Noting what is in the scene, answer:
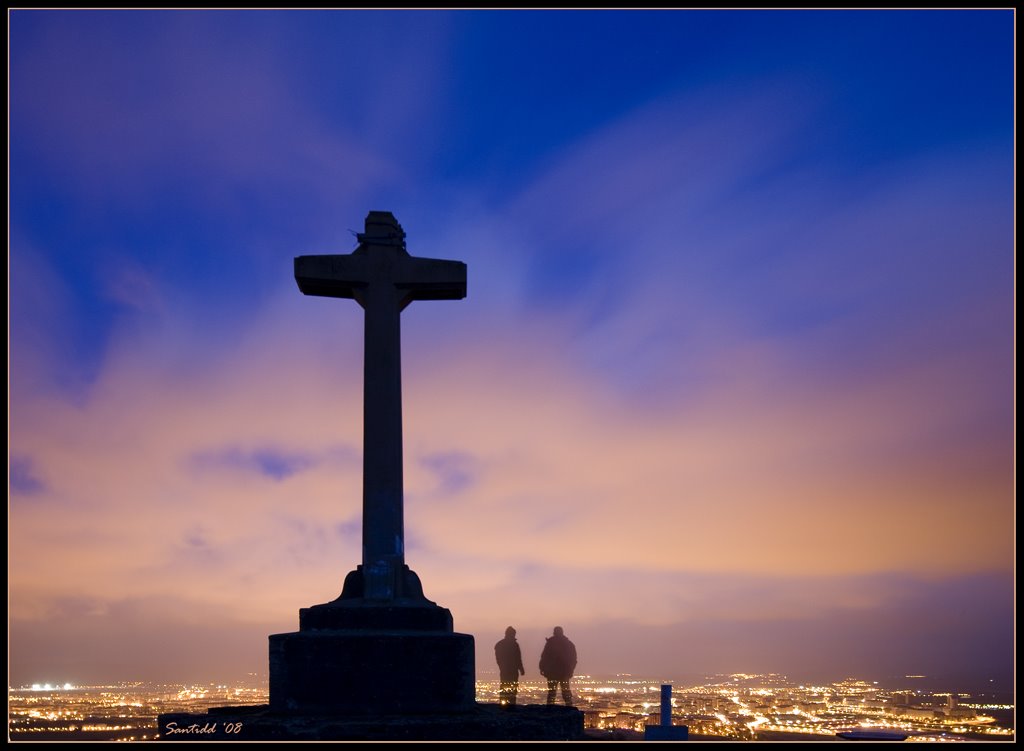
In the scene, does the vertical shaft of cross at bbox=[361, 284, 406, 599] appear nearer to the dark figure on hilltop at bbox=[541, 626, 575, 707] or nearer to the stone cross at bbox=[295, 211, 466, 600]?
the stone cross at bbox=[295, 211, 466, 600]

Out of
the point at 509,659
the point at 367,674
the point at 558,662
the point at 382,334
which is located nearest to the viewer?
the point at 367,674

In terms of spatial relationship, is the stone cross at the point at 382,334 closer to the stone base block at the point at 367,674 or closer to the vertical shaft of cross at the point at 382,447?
the vertical shaft of cross at the point at 382,447

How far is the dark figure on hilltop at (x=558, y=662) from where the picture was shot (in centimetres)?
1332

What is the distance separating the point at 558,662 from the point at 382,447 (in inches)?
207

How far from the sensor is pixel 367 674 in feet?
28.7

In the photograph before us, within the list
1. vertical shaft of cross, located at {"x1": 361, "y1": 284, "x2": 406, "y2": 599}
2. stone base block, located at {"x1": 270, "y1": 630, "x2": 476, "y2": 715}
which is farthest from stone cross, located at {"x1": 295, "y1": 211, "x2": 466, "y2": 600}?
stone base block, located at {"x1": 270, "y1": 630, "x2": 476, "y2": 715}

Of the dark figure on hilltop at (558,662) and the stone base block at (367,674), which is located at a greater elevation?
the stone base block at (367,674)

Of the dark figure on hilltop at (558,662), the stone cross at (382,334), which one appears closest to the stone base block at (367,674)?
the stone cross at (382,334)

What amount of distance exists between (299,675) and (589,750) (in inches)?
124

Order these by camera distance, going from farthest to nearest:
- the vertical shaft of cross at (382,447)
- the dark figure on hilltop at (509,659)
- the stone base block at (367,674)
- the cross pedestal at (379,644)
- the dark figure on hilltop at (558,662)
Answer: the dark figure on hilltop at (509,659) < the dark figure on hilltop at (558,662) < the vertical shaft of cross at (382,447) < the stone base block at (367,674) < the cross pedestal at (379,644)

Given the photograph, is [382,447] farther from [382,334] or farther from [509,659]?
[509,659]

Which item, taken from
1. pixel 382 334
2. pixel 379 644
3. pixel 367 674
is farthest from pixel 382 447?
pixel 367 674

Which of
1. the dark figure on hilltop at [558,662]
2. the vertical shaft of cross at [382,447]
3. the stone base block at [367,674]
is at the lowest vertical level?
the dark figure on hilltop at [558,662]

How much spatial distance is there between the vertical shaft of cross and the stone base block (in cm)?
68
